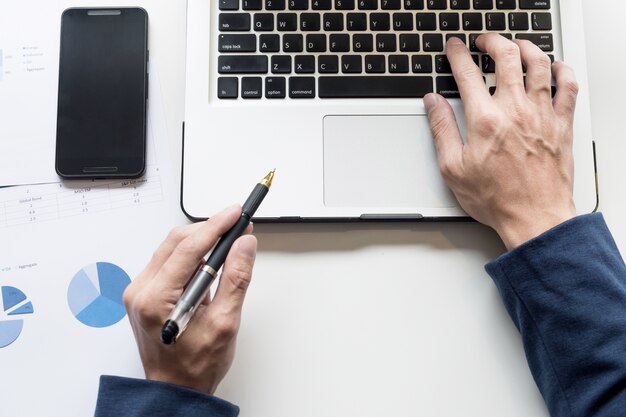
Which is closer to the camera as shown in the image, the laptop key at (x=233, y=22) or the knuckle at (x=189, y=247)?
the knuckle at (x=189, y=247)

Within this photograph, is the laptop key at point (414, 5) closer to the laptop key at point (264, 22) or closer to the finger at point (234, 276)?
the laptop key at point (264, 22)

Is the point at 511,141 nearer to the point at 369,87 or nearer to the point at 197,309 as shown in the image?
the point at 369,87

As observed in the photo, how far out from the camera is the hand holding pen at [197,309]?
0.49m

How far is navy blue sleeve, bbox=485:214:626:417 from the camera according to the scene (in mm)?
498

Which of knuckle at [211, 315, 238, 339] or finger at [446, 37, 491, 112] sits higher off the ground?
finger at [446, 37, 491, 112]

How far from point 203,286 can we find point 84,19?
37 cm

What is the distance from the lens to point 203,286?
0.48 metres

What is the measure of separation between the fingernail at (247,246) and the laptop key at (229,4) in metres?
0.27

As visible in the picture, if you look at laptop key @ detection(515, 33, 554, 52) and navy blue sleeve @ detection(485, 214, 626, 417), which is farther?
laptop key @ detection(515, 33, 554, 52)

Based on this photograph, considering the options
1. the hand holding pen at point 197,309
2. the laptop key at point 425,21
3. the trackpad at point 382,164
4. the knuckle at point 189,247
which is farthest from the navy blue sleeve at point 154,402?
the laptop key at point 425,21

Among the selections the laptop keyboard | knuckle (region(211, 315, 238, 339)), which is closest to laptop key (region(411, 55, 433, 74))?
the laptop keyboard

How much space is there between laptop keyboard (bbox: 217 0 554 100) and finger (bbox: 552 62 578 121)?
36mm

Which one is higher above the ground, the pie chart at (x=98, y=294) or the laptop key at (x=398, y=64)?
the laptop key at (x=398, y=64)

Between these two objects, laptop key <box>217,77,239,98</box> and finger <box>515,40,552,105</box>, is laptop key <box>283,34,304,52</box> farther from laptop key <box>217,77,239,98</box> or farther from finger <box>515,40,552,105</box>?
finger <box>515,40,552,105</box>
